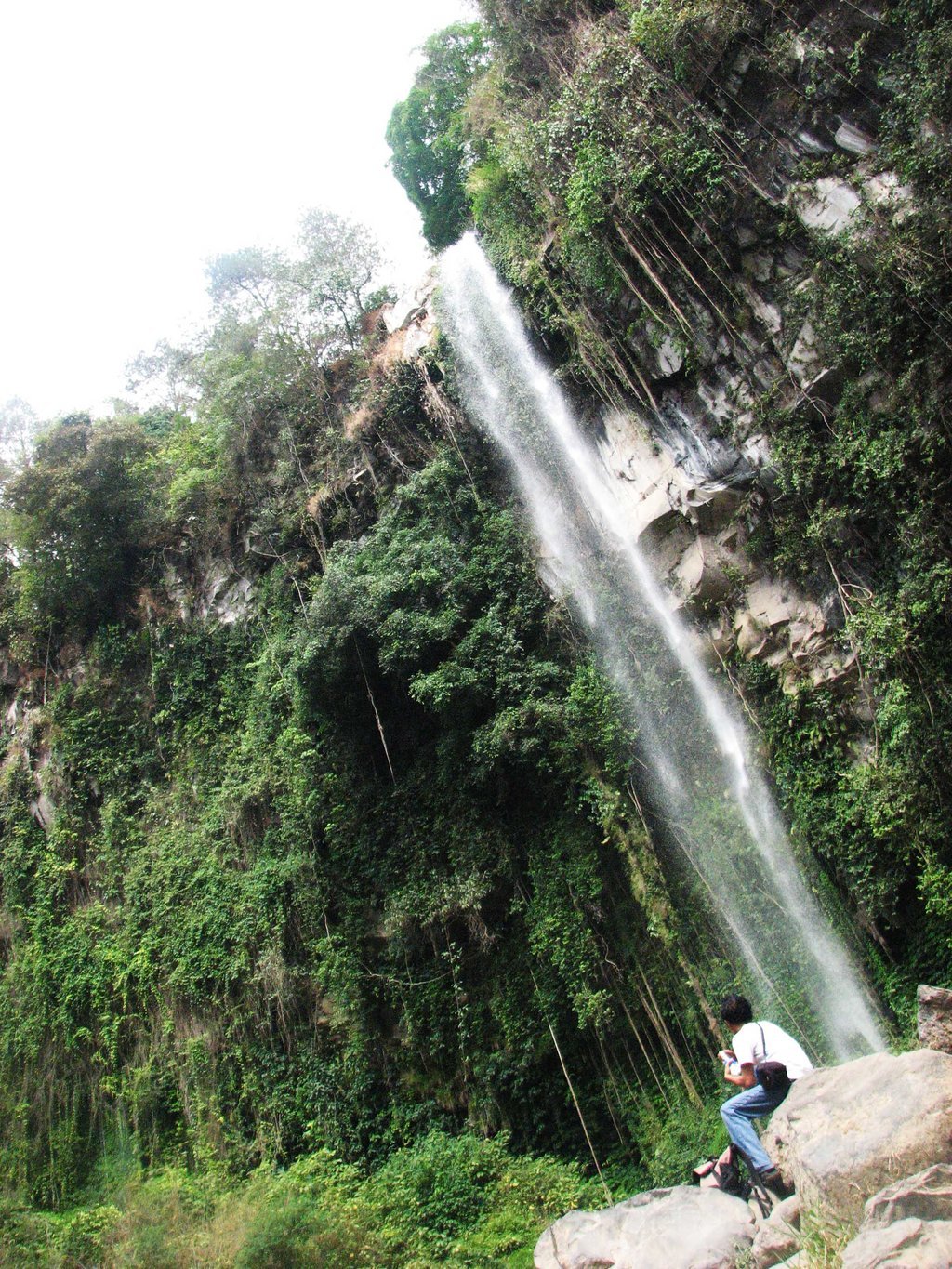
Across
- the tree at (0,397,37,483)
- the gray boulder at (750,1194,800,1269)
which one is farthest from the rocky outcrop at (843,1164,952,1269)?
the tree at (0,397,37,483)

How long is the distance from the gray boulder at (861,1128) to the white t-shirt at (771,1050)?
0.08 m

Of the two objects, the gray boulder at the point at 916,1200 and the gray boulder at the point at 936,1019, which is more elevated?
the gray boulder at the point at 936,1019

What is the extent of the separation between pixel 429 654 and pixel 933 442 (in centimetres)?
618

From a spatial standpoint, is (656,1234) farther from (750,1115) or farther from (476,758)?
(476,758)

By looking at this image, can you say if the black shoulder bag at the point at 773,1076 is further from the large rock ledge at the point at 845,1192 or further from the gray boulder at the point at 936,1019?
the gray boulder at the point at 936,1019

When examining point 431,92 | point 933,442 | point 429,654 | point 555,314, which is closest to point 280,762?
point 429,654

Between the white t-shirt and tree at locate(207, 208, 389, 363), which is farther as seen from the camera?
tree at locate(207, 208, 389, 363)

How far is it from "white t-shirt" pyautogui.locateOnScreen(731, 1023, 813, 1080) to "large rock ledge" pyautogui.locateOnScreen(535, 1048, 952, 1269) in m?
0.09

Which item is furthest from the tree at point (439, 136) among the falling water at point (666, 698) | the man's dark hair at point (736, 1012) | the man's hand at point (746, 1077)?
the man's hand at point (746, 1077)

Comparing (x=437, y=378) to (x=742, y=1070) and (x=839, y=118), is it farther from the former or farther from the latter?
(x=742, y=1070)

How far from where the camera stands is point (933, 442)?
7.77 metres

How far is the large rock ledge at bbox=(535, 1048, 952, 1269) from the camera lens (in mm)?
3568

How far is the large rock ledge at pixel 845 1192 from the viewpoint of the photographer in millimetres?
3568

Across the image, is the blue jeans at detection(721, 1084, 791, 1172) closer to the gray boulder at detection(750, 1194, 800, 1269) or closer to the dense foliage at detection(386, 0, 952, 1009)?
the gray boulder at detection(750, 1194, 800, 1269)
